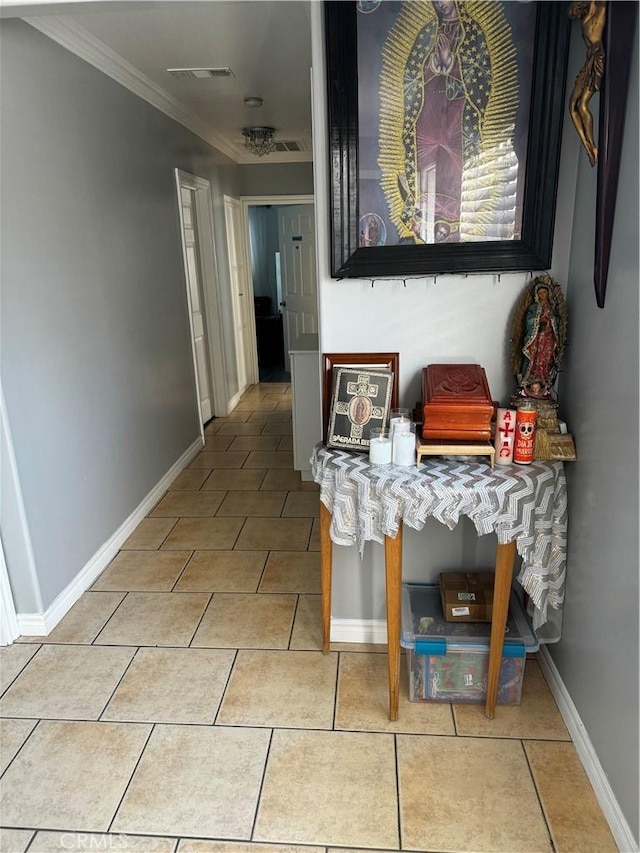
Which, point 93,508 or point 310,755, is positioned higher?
point 93,508

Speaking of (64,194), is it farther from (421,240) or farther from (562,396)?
(562,396)

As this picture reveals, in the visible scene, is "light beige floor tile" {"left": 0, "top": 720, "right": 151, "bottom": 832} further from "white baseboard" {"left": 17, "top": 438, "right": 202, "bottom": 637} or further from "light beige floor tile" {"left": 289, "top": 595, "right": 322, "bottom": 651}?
"light beige floor tile" {"left": 289, "top": 595, "right": 322, "bottom": 651}

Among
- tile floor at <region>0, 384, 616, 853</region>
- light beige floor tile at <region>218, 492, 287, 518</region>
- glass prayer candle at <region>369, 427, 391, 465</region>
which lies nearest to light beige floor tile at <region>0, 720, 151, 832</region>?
tile floor at <region>0, 384, 616, 853</region>

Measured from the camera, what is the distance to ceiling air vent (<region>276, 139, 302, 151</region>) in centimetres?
529

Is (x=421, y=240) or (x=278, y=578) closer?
(x=421, y=240)

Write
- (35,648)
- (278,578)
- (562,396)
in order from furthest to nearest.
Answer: (278,578), (35,648), (562,396)

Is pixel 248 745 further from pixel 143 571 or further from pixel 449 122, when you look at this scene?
pixel 449 122

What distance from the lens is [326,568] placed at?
2143 mm

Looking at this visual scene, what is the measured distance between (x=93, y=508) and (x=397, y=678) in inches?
66.6

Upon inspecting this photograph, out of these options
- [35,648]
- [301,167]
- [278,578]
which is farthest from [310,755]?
[301,167]

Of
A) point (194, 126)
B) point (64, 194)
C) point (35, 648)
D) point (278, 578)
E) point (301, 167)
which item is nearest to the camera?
point (35, 648)

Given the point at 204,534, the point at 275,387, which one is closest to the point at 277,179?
the point at 275,387

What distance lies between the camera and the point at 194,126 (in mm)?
4402

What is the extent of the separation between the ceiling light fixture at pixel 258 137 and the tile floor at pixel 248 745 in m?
3.53
